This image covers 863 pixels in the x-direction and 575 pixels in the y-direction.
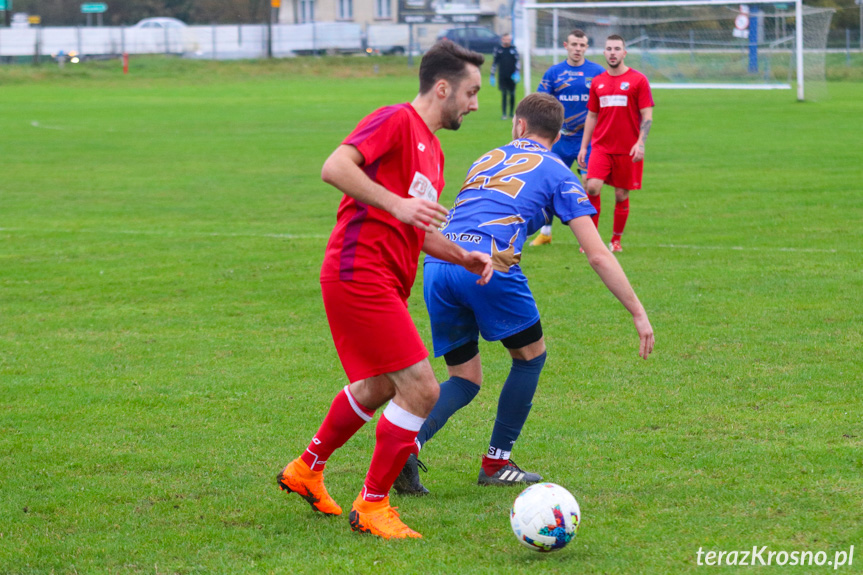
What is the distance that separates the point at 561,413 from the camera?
5.68 m

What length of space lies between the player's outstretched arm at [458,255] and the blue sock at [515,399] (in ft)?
2.56

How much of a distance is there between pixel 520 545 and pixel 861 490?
5.24 ft

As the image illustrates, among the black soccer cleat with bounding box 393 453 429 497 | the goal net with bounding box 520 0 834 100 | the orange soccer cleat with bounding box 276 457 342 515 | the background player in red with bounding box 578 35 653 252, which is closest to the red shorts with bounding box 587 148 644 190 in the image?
the background player in red with bounding box 578 35 653 252

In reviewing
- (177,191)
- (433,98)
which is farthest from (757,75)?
(433,98)

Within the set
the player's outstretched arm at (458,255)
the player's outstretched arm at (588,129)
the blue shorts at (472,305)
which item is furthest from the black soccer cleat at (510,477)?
the player's outstretched arm at (588,129)

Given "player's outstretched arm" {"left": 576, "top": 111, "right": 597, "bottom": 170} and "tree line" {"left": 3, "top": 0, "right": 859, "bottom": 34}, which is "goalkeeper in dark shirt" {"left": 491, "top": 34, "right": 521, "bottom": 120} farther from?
"tree line" {"left": 3, "top": 0, "right": 859, "bottom": 34}

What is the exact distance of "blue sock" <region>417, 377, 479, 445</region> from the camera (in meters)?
4.80

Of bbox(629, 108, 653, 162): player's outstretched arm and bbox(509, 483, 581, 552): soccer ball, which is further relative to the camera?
bbox(629, 108, 653, 162): player's outstretched arm

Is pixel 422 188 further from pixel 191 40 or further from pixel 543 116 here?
pixel 191 40

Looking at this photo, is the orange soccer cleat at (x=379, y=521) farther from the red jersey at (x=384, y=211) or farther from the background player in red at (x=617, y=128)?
the background player in red at (x=617, y=128)

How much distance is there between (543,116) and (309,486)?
2.05 m

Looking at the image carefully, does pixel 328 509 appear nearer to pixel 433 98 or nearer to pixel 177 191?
pixel 433 98

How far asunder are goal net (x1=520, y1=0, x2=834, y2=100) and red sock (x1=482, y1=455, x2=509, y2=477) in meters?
25.1

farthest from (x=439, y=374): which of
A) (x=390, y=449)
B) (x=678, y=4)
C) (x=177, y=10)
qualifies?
(x=177, y=10)
